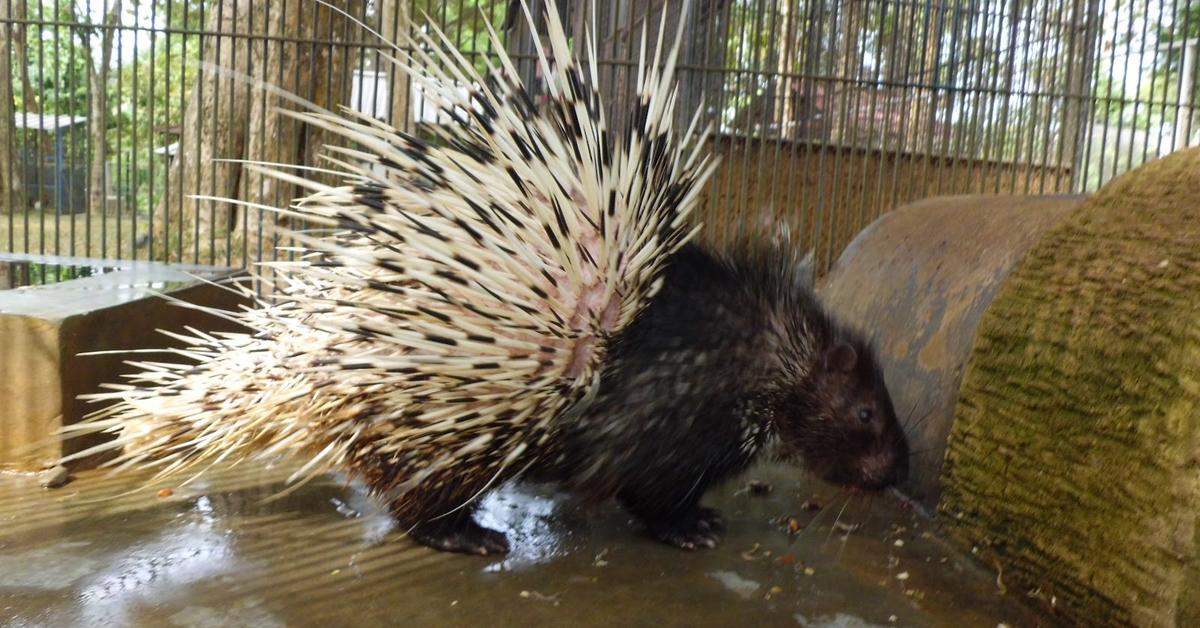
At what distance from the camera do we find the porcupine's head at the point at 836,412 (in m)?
2.61

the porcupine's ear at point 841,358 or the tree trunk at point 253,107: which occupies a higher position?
the tree trunk at point 253,107

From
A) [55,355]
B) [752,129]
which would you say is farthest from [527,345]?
[752,129]

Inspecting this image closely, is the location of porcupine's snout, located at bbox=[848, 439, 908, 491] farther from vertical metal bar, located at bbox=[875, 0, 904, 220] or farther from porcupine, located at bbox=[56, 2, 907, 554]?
vertical metal bar, located at bbox=[875, 0, 904, 220]

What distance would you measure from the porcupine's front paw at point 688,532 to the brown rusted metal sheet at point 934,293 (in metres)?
0.67

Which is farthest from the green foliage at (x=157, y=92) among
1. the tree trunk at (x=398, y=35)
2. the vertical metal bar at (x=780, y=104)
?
the vertical metal bar at (x=780, y=104)

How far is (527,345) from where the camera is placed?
2.22 meters

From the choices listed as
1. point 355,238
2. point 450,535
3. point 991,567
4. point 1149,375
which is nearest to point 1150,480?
point 1149,375

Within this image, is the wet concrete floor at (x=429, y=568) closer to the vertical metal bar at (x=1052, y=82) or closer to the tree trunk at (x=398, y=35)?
the tree trunk at (x=398, y=35)

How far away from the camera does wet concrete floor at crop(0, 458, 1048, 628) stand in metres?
2.13

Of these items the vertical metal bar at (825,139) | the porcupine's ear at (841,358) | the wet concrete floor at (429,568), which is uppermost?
the vertical metal bar at (825,139)

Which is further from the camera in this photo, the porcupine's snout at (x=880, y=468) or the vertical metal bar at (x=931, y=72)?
the vertical metal bar at (x=931, y=72)

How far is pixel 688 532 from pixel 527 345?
0.80 meters

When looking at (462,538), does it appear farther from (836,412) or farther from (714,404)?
(836,412)

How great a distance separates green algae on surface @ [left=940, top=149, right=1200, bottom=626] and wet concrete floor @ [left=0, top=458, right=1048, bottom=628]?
0.69 ft
